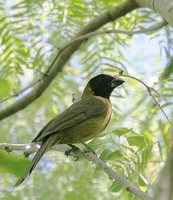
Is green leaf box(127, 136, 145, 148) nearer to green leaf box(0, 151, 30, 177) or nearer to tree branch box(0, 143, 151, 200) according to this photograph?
tree branch box(0, 143, 151, 200)

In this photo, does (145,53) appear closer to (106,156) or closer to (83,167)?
(83,167)

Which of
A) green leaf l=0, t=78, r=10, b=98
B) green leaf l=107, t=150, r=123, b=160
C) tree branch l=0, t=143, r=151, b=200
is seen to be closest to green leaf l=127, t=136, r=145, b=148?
green leaf l=107, t=150, r=123, b=160

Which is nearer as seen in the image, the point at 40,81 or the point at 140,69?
the point at 40,81

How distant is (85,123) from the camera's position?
3.47 metres

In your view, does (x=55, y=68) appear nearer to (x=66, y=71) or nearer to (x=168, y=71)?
(x=66, y=71)

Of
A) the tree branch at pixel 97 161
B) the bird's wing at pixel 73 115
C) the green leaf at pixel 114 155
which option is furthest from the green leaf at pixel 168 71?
the bird's wing at pixel 73 115

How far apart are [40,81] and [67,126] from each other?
1.11m

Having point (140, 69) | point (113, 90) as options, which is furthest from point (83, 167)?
point (140, 69)

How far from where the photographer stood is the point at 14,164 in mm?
1127

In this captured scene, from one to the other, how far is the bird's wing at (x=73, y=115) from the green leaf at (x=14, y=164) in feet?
5.91

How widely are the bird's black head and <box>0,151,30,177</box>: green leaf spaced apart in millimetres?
2955

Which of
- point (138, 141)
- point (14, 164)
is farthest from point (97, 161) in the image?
point (14, 164)

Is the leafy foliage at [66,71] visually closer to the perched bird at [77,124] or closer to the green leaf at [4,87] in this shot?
the perched bird at [77,124]

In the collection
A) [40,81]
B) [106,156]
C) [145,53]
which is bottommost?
[145,53]
